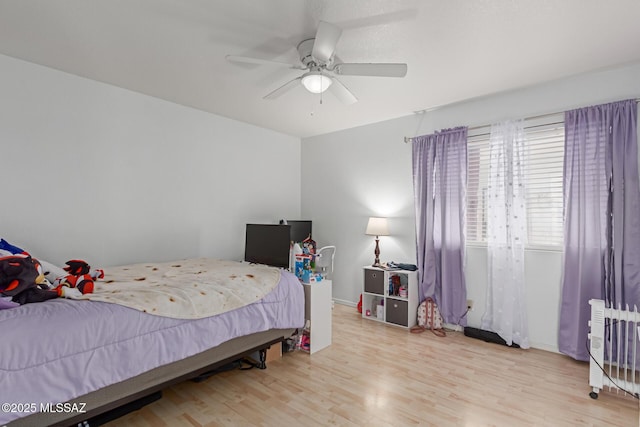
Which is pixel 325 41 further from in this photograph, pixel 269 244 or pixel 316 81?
pixel 269 244

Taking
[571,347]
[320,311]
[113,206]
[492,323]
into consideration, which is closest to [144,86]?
[113,206]

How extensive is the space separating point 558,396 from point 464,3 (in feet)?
9.13

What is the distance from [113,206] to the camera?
3193 mm

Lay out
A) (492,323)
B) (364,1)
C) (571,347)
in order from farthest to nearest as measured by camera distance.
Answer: (492,323)
(571,347)
(364,1)

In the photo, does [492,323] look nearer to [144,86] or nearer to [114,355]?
[114,355]

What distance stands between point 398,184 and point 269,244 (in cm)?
191

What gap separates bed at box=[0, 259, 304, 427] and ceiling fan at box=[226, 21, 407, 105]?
68.4 inches

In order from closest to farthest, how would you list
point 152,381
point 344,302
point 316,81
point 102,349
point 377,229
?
point 102,349
point 152,381
point 316,81
point 377,229
point 344,302

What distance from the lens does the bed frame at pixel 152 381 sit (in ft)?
5.03

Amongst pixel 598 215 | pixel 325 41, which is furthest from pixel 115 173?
pixel 598 215

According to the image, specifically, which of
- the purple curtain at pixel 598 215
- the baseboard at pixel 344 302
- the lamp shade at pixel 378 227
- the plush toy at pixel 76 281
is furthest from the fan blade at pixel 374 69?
the baseboard at pixel 344 302

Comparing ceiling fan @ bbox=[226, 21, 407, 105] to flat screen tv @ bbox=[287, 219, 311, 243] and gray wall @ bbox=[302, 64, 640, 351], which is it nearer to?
gray wall @ bbox=[302, 64, 640, 351]

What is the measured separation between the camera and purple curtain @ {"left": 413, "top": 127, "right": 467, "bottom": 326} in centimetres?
351

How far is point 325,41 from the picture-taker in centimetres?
204
